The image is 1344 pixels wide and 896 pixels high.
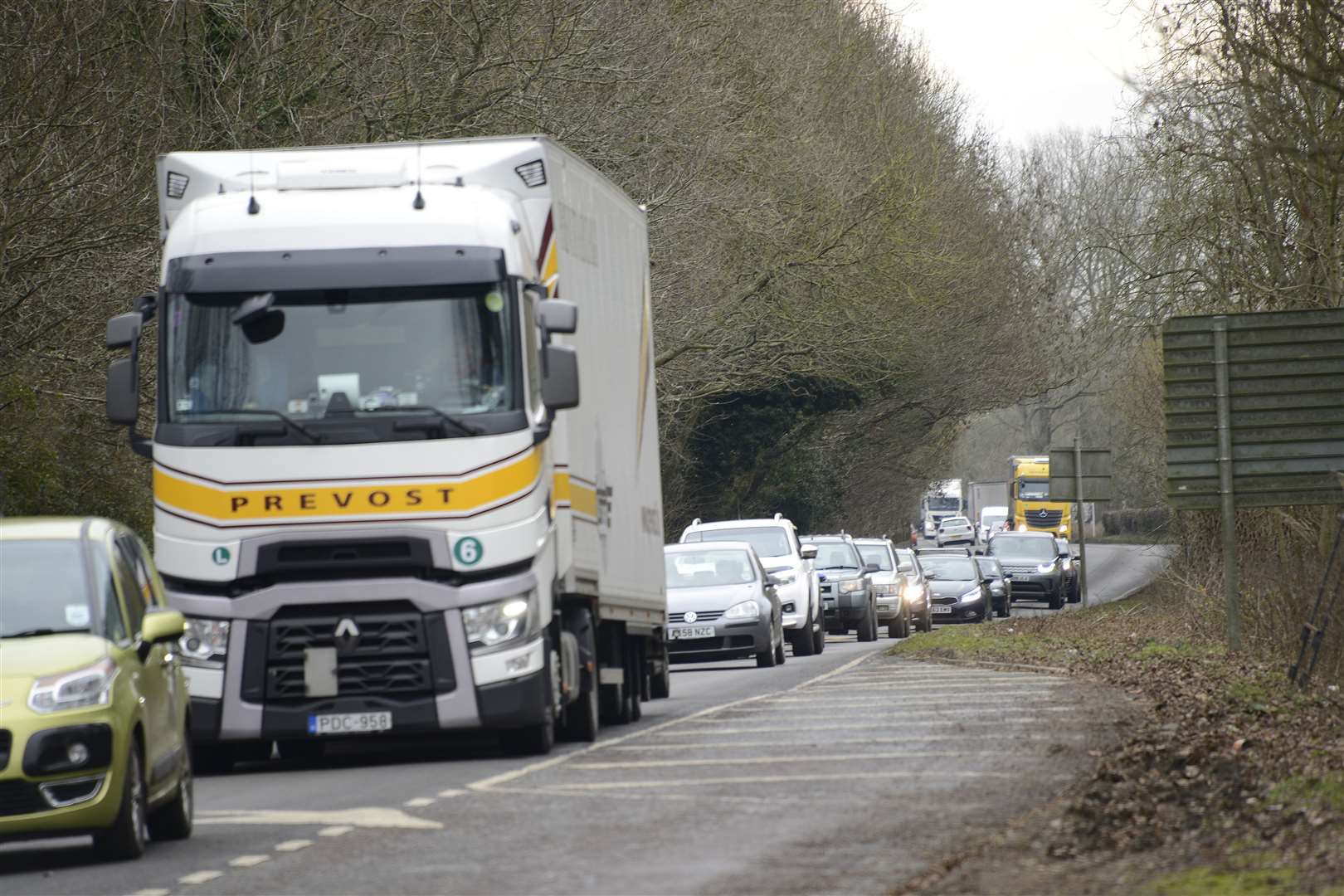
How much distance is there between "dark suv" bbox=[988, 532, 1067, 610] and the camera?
57.3 metres

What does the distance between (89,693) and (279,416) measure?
4.50 metres

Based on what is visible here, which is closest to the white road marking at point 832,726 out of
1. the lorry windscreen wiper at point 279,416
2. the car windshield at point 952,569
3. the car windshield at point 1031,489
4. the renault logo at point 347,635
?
the renault logo at point 347,635

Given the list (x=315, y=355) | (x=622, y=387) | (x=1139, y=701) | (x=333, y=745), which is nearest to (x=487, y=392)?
(x=315, y=355)

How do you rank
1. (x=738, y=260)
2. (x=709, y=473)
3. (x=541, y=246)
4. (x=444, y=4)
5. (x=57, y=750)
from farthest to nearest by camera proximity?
(x=709, y=473) → (x=738, y=260) → (x=444, y=4) → (x=541, y=246) → (x=57, y=750)

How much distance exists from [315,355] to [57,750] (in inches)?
195

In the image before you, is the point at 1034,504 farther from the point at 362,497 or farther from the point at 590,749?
the point at 362,497

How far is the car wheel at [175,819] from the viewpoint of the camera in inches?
454

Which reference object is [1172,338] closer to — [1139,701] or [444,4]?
[1139,701]

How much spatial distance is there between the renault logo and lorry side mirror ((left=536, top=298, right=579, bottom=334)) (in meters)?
2.22

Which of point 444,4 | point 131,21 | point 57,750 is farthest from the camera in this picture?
point 444,4

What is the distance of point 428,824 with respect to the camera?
11.4 meters

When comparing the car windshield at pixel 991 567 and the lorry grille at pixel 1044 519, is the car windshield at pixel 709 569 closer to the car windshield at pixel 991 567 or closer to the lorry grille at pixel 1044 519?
the car windshield at pixel 991 567

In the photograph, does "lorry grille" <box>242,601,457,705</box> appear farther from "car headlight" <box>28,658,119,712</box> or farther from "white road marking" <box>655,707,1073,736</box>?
"car headlight" <box>28,658,119,712</box>

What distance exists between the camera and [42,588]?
36.8 ft
